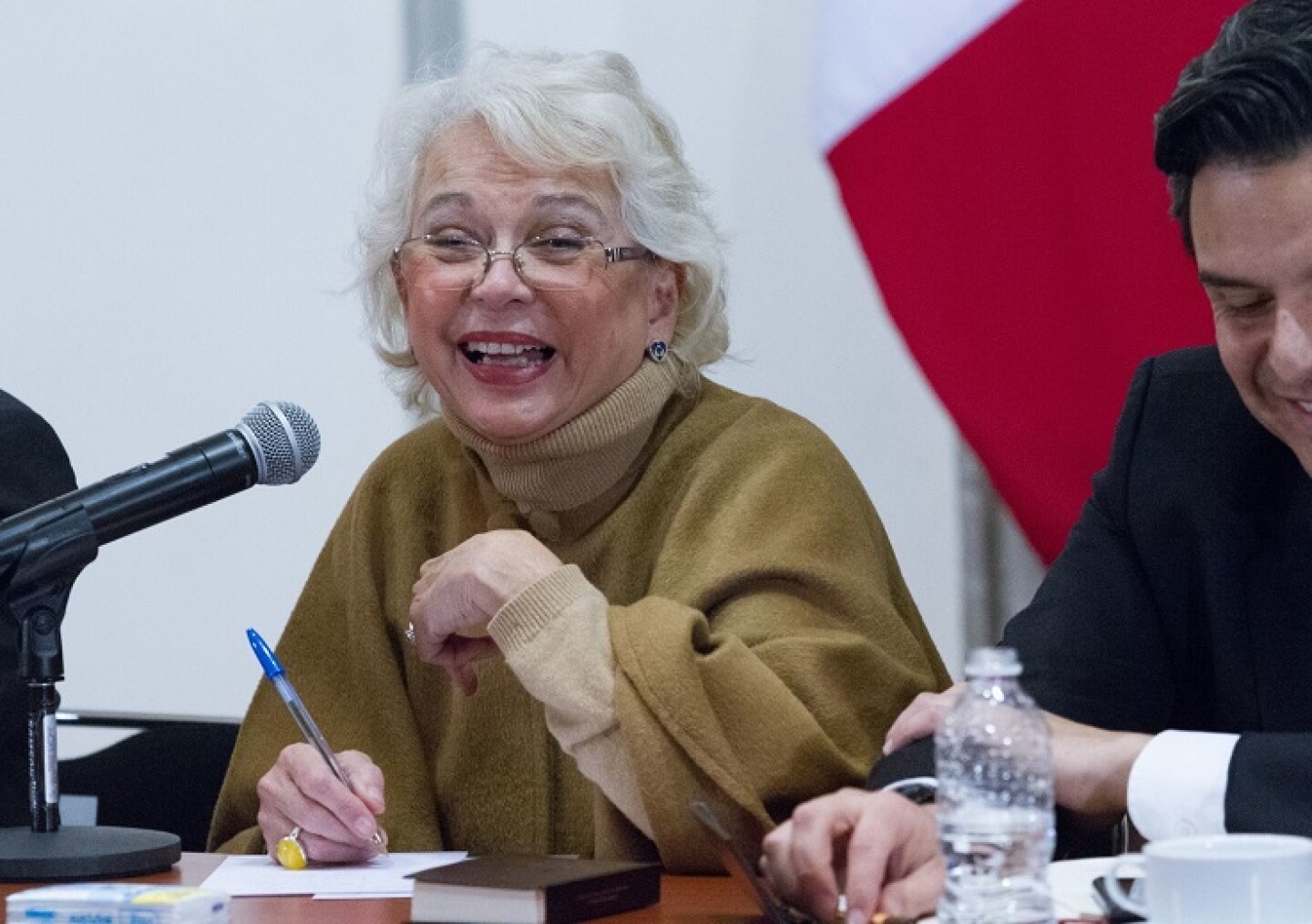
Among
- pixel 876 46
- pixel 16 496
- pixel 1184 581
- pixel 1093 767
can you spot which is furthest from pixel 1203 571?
pixel 16 496

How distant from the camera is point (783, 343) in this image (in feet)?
9.70

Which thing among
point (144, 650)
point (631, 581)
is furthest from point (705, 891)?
point (144, 650)

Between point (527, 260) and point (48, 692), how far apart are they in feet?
2.58

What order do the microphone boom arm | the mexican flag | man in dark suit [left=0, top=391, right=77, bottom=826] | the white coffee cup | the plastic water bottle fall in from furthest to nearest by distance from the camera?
the mexican flag
man in dark suit [left=0, top=391, right=77, bottom=826]
the microphone boom arm
the plastic water bottle
the white coffee cup

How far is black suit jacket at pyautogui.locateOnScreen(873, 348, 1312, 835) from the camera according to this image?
1816 millimetres

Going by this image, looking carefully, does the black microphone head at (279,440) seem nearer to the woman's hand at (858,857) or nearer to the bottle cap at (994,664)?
the woman's hand at (858,857)

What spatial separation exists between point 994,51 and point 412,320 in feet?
2.83

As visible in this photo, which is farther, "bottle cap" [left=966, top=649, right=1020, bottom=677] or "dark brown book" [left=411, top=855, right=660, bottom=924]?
"dark brown book" [left=411, top=855, right=660, bottom=924]

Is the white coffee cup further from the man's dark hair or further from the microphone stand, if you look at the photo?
the microphone stand

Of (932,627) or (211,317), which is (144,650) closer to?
(211,317)

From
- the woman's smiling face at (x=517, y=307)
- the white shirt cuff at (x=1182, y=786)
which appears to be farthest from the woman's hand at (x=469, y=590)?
the white shirt cuff at (x=1182, y=786)

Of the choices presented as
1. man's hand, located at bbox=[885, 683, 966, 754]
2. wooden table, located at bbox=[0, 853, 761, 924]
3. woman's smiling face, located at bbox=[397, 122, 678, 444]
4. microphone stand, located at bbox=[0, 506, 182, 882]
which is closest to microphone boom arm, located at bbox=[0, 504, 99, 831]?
microphone stand, located at bbox=[0, 506, 182, 882]

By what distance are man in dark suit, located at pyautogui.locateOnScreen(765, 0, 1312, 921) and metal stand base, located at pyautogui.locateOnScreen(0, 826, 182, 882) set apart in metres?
0.64

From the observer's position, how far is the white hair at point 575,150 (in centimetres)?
222
